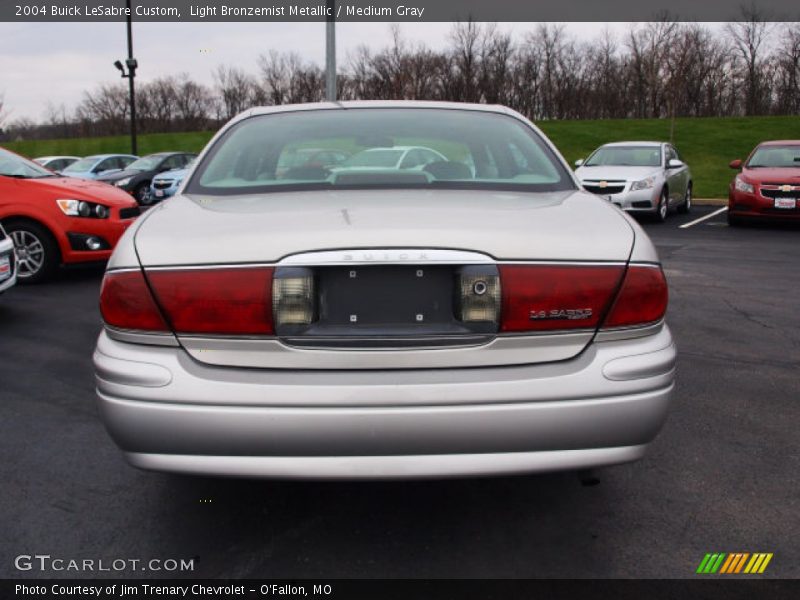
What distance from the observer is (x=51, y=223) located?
783 cm

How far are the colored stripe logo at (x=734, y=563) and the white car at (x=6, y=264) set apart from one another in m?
5.48

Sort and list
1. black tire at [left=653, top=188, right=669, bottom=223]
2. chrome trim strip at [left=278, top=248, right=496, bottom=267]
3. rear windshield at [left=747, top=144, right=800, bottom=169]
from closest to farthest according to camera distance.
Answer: chrome trim strip at [left=278, top=248, right=496, bottom=267] → rear windshield at [left=747, top=144, right=800, bottom=169] → black tire at [left=653, top=188, right=669, bottom=223]

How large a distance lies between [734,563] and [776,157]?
1287 cm

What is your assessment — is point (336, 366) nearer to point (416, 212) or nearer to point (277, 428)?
point (277, 428)

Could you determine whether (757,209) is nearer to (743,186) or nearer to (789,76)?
(743,186)

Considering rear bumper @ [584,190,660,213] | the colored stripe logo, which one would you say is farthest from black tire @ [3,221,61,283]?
rear bumper @ [584,190,660,213]

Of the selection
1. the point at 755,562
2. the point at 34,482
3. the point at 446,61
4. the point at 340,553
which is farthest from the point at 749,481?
the point at 446,61

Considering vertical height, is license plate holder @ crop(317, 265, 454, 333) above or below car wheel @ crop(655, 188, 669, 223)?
above

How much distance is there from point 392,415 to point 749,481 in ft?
5.80

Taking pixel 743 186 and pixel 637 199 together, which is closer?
pixel 743 186

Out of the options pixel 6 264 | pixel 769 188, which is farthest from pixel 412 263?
pixel 769 188

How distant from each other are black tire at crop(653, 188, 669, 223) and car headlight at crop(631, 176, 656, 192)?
51cm

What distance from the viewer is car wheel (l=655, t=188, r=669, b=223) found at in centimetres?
1420

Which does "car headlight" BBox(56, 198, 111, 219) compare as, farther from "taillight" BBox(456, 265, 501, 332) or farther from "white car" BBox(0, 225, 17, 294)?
"taillight" BBox(456, 265, 501, 332)
